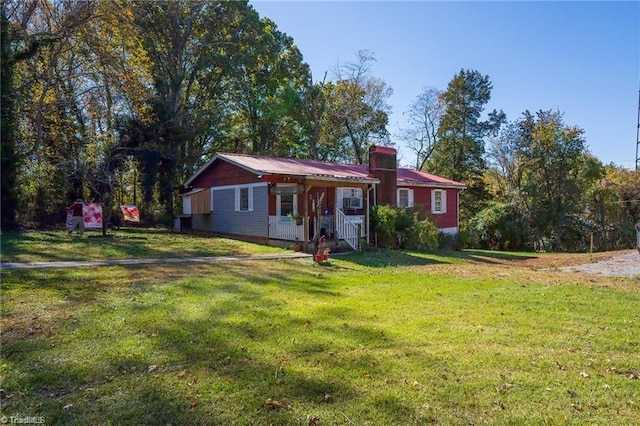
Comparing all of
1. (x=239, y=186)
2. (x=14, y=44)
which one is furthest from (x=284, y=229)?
(x=14, y=44)

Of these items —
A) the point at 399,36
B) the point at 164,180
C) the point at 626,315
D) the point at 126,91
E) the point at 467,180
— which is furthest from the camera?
the point at 467,180

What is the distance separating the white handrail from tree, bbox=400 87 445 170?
22.6 metres

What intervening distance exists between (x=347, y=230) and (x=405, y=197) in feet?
22.0

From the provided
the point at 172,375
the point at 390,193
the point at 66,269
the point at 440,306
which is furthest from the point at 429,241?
the point at 172,375

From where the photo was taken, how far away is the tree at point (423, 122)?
33938 millimetres

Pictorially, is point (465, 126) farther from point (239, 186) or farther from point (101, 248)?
point (101, 248)

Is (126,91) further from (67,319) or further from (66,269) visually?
(67,319)

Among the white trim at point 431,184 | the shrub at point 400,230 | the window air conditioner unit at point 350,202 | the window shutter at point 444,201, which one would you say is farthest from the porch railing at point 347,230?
the window shutter at point 444,201

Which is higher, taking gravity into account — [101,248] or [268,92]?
[268,92]

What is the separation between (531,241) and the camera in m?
23.4

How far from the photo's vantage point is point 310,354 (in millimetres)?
4047

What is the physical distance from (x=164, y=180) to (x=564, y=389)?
22488mm

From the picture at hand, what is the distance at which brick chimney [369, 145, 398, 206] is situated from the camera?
17062 millimetres

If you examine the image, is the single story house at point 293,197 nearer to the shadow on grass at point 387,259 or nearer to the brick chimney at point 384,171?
the brick chimney at point 384,171
